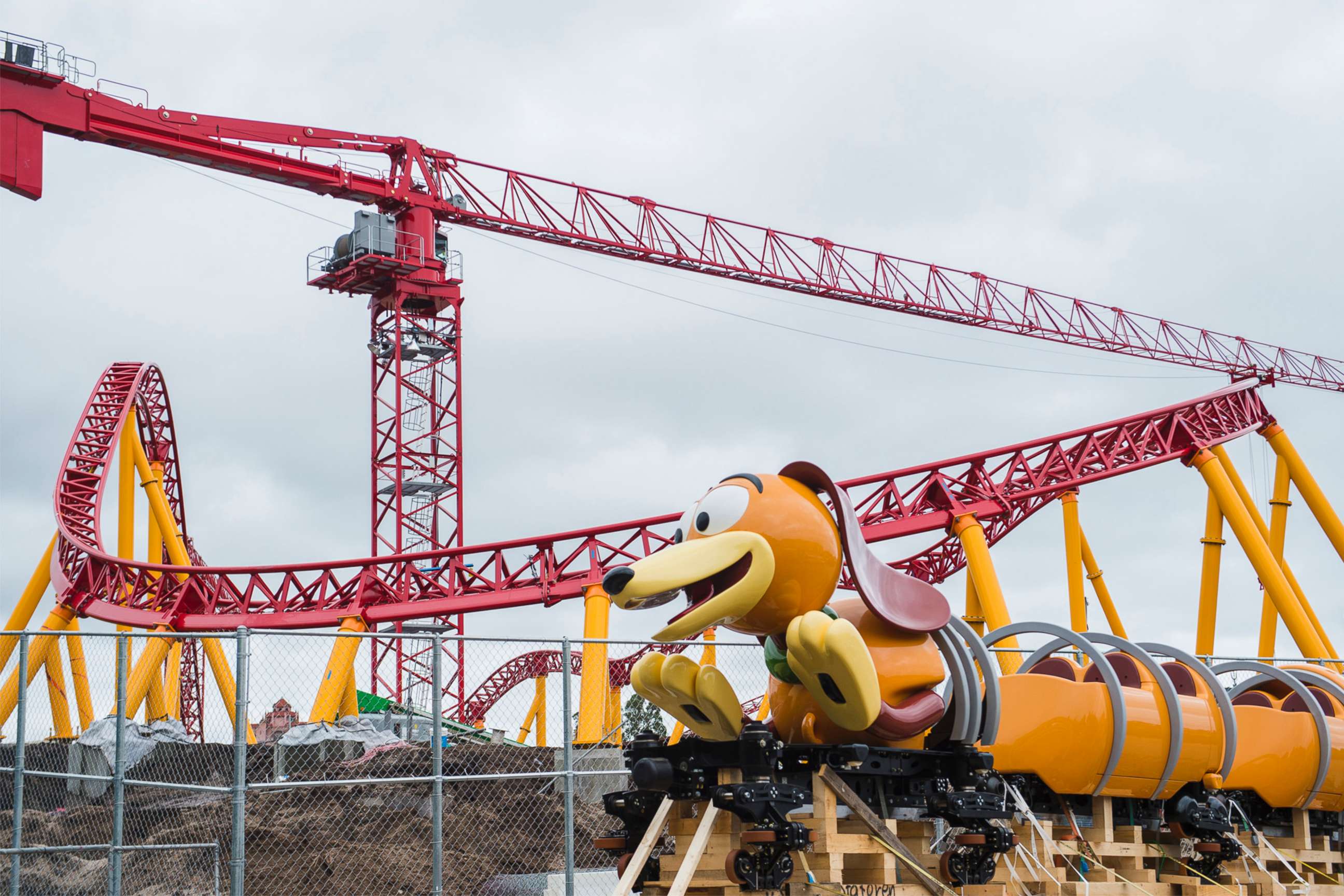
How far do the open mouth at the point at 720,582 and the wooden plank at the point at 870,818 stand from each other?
1.18 metres

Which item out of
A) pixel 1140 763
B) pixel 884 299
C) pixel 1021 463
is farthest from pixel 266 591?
pixel 884 299

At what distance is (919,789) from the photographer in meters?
8.92

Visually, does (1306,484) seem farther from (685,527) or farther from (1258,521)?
(685,527)

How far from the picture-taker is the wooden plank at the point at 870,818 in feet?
27.7

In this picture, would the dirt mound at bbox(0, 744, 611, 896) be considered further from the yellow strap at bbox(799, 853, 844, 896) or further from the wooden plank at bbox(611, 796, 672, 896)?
the yellow strap at bbox(799, 853, 844, 896)

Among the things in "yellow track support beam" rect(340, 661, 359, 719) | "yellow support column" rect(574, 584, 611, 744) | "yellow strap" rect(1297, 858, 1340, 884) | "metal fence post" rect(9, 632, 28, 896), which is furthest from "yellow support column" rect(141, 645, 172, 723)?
"yellow strap" rect(1297, 858, 1340, 884)

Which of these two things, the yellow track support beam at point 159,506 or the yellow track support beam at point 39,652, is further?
the yellow track support beam at point 159,506

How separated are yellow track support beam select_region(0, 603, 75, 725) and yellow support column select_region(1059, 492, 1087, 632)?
15.2m

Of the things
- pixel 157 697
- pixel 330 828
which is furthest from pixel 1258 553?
pixel 157 697

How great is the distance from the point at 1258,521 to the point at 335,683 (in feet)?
45.9

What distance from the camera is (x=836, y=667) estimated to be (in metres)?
8.07

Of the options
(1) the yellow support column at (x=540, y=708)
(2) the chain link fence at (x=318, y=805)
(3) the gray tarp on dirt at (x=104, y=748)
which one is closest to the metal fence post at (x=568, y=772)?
(2) the chain link fence at (x=318, y=805)

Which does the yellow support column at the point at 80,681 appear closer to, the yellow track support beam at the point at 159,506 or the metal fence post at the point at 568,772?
the yellow track support beam at the point at 159,506

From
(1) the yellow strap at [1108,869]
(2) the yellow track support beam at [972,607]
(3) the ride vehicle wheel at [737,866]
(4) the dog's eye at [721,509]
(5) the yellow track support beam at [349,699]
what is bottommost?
(1) the yellow strap at [1108,869]
